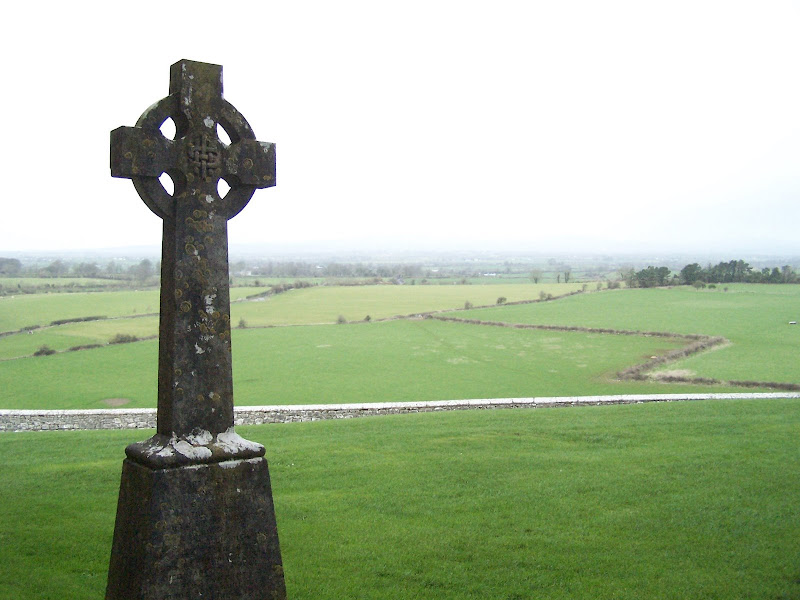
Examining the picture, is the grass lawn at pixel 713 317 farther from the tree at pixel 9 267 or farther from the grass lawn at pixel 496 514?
the tree at pixel 9 267

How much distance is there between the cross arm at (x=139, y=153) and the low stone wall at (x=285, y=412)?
15.8m

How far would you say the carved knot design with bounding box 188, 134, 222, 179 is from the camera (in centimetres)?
572

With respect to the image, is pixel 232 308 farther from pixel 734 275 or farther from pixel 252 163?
pixel 252 163

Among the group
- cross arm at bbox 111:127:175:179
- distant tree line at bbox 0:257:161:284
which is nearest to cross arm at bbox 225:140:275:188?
cross arm at bbox 111:127:175:179

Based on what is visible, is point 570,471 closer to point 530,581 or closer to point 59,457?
point 530,581

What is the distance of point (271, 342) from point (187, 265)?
126ft

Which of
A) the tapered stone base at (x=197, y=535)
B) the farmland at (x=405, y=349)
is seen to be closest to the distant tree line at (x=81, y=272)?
the farmland at (x=405, y=349)

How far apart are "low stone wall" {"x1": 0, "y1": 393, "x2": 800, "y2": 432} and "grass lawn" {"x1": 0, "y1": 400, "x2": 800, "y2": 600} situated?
5.96 m

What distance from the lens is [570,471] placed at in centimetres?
1123

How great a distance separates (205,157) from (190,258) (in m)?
0.81

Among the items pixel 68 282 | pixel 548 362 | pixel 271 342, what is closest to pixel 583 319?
pixel 548 362

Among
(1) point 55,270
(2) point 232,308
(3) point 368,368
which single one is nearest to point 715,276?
(2) point 232,308

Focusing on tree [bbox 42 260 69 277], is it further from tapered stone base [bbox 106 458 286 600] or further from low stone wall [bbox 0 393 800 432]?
tapered stone base [bbox 106 458 286 600]

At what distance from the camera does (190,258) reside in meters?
Answer: 5.64
